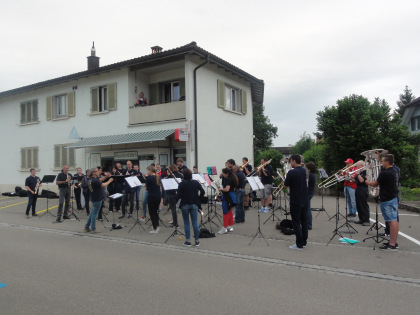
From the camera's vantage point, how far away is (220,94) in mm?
18125

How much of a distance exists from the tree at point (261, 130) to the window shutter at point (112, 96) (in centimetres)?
3100

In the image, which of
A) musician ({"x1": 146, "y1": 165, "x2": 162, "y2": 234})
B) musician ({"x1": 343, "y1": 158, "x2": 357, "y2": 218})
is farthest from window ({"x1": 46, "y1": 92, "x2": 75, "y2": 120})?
musician ({"x1": 343, "y1": 158, "x2": 357, "y2": 218})

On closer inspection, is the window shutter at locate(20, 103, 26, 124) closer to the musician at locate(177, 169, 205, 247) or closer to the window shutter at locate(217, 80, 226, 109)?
the window shutter at locate(217, 80, 226, 109)

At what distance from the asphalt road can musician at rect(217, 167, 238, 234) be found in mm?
428

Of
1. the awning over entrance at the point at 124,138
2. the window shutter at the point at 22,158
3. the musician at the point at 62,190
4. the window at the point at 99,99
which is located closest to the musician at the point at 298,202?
the musician at the point at 62,190

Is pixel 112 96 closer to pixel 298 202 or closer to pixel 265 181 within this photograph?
pixel 265 181

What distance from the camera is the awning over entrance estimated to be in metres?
15.7

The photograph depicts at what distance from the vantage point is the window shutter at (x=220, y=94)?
18.0m

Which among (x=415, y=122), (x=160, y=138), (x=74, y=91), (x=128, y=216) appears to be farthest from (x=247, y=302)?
(x=415, y=122)

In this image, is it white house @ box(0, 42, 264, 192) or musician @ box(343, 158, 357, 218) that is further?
white house @ box(0, 42, 264, 192)

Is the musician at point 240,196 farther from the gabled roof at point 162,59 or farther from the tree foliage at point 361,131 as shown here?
the tree foliage at point 361,131

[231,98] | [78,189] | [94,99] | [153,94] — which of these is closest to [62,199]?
[78,189]

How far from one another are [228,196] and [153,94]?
11.0 meters

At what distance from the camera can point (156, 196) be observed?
965cm
